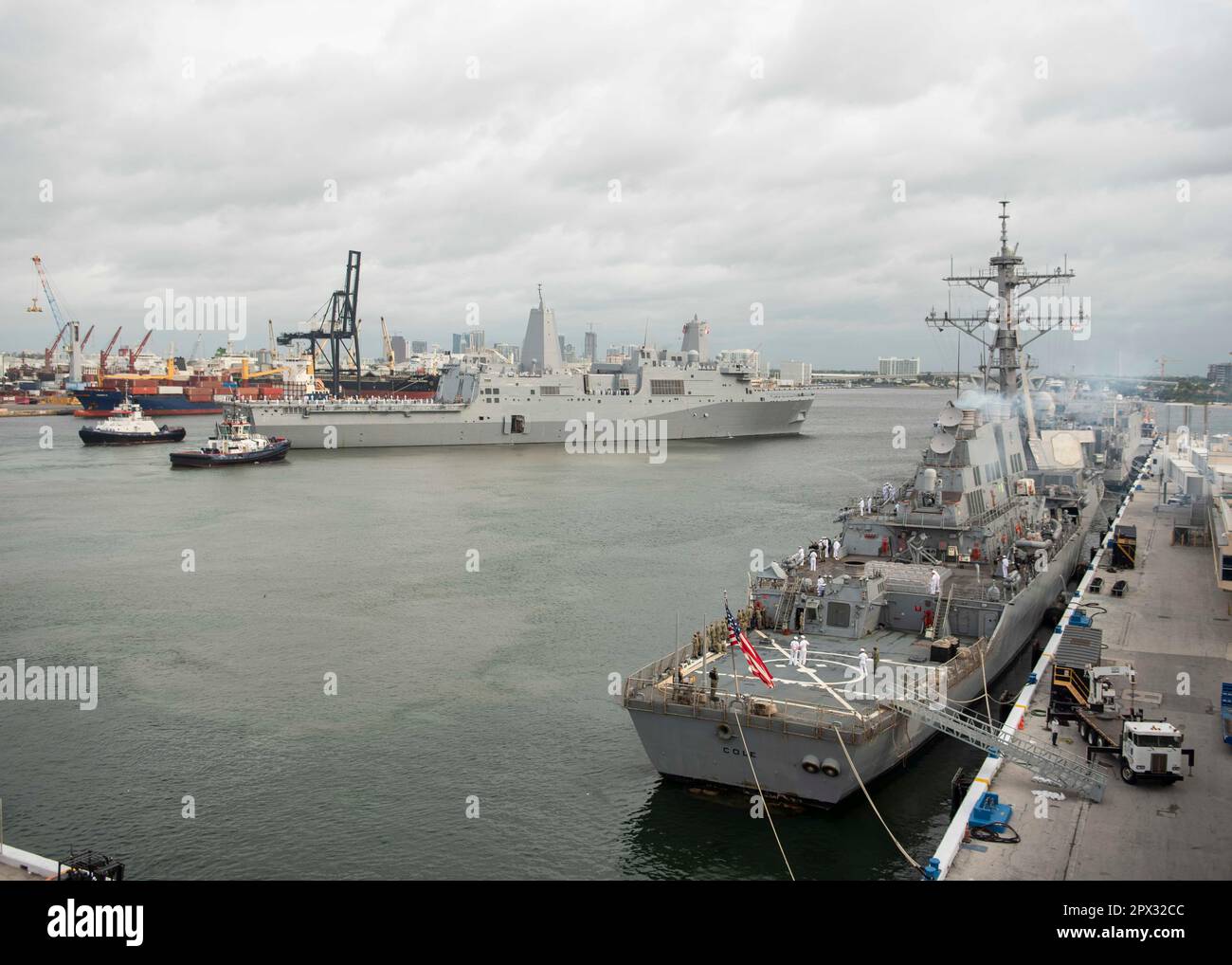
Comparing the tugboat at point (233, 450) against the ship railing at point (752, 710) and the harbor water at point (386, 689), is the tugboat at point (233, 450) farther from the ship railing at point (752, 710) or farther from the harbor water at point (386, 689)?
the ship railing at point (752, 710)

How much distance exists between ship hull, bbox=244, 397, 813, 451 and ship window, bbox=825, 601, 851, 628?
2206 inches

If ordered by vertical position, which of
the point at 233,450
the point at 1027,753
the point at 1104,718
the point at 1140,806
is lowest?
the point at 1140,806

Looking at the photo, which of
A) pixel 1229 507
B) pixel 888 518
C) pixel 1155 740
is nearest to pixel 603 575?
pixel 888 518

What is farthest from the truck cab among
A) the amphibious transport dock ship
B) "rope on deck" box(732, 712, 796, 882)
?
the amphibious transport dock ship

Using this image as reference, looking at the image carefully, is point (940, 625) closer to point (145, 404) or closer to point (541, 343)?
point (541, 343)

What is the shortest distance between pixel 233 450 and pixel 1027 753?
2188 inches

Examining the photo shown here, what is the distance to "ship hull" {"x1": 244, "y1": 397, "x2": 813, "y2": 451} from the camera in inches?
2744

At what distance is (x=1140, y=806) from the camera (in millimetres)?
11523

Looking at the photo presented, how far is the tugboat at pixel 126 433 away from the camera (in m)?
74.1

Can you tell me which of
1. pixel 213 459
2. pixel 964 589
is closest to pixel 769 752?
pixel 964 589

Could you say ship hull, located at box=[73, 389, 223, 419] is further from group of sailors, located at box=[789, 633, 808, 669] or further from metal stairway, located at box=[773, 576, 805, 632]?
group of sailors, located at box=[789, 633, 808, 669]

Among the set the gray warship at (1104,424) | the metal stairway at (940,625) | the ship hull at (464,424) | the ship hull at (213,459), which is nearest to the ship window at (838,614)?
the metal stairway at (940,625)
